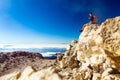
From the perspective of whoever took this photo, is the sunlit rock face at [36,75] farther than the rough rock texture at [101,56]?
Yes

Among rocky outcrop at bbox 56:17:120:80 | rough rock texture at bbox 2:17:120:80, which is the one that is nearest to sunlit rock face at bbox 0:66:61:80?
rough rock texture at bbox 2:17:120:80

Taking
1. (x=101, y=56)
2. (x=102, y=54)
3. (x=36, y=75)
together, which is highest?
(x=102, y=54)

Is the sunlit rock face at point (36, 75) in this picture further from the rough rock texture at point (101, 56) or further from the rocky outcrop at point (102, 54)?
the rocky outcrop at point (102, 54)

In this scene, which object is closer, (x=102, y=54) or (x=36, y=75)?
(x=102, y=54)

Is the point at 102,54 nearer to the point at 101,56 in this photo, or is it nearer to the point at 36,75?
the point at 101,56

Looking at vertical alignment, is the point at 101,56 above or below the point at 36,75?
above

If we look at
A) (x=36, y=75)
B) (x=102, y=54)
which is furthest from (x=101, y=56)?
(x=36, y=75)

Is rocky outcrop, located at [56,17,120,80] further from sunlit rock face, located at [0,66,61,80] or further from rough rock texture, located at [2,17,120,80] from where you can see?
sunlit rock face, located at [0,66,61,80]

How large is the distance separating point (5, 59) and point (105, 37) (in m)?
136

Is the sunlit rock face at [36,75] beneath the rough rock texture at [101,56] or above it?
beneath

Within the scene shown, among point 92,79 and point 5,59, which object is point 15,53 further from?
point 92,79

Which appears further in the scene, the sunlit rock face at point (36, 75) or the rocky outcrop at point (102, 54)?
the sunlit rock face at point (36, 75)

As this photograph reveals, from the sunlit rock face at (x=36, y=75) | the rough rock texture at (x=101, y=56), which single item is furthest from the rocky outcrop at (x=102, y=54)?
the sunlit rock face at (x=36, y=75)

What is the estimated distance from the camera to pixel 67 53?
81.8 feet
